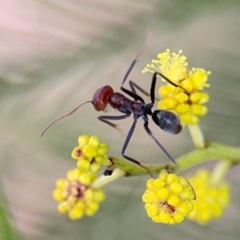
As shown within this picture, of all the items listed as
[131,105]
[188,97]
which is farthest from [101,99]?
[188,97]

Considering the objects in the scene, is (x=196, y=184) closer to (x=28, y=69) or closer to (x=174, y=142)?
(x=174, y=142)

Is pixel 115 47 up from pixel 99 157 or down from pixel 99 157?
up

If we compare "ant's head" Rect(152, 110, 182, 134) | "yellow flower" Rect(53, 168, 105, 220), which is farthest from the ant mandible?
"yellow flower" Rect(53, 168, 105, 220)

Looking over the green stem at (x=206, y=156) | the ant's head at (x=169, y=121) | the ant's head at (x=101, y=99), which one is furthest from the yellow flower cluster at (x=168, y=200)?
the ant's head at (x=101, y=99)

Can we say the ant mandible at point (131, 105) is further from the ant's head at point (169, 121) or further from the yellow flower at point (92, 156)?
the yellow flower at point (92, 156)

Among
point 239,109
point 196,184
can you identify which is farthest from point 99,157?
point 239,109

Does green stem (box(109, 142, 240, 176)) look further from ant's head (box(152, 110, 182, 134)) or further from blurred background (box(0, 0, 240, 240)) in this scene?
blurred background (box(0, 0, 240, 240))

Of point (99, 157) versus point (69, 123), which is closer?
point (99, 157)
